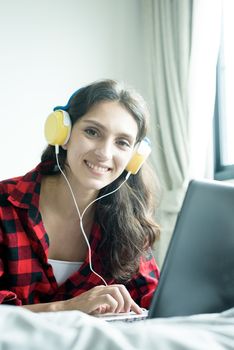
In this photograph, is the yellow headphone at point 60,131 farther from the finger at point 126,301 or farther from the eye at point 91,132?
the finger at point 126,301

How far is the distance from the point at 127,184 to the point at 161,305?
771 mm

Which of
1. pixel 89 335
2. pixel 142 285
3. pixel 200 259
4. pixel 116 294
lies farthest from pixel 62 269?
pixel 89 335

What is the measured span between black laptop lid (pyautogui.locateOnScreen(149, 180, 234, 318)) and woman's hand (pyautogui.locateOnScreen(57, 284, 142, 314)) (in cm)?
27

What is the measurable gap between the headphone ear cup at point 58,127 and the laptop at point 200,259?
0.61 metres

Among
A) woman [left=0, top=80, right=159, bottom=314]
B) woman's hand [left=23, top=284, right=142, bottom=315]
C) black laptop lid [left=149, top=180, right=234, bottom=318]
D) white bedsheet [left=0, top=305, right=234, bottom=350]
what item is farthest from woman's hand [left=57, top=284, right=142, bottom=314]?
white bedsheet [left=0, top=305, right=234, bottom=350]

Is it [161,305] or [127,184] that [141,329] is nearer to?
[161,305]

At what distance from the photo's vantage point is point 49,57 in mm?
2346

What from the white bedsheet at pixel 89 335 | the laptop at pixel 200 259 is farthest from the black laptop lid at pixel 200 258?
the white bedsheet at pixel 89 335

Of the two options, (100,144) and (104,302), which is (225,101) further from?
(104,302)

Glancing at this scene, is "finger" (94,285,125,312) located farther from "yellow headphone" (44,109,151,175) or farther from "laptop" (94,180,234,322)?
"yellow headphone" (44,109,151,175)

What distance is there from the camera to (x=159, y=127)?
7.99 feet

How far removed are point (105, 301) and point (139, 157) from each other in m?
0.50

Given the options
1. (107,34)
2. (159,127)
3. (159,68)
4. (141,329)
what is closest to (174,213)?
(159,127)

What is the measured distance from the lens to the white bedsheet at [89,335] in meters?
0.25
